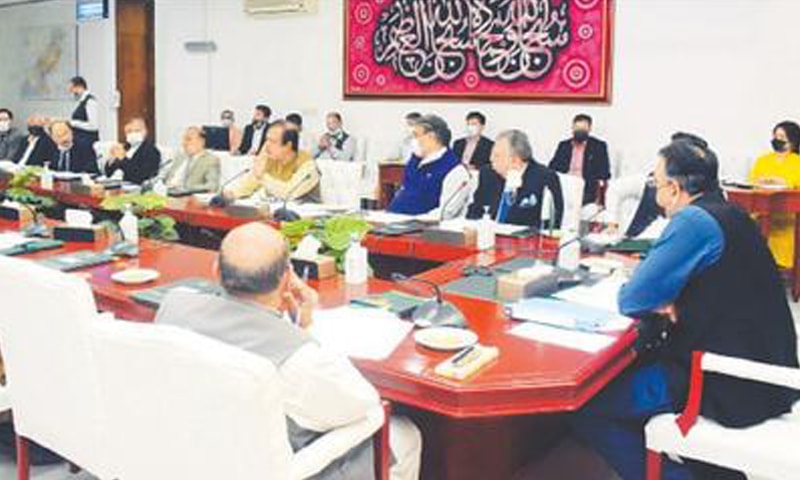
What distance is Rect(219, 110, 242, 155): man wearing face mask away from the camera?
9.54 m

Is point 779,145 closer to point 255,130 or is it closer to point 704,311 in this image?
point 704,311

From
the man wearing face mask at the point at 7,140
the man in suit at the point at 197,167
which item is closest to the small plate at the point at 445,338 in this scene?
the man in suit at the point at 197,167

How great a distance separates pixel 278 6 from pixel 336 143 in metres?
1.78

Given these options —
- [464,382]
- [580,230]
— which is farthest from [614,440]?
[580,230]

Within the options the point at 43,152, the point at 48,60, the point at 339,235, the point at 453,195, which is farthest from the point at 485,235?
the point at 48,60

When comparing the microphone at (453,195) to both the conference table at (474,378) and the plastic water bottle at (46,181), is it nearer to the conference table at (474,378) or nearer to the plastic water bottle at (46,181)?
the conference table at (474,378)

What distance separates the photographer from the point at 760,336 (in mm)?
2295

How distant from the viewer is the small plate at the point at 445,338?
2.17m

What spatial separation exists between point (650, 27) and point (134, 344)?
6.15 metres

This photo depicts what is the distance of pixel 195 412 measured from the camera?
1.68m

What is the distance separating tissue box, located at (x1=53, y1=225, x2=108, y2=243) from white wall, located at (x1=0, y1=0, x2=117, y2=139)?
7.79 metres

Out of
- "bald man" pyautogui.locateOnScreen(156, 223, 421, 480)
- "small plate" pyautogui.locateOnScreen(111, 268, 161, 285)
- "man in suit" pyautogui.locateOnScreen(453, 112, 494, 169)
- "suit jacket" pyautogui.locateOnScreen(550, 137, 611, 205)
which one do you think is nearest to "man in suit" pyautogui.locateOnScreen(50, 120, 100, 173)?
"man in suit" pyautogui.locateOnScreen(453, 112, 494, 169)

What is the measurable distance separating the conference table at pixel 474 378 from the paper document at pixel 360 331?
1.5 inches

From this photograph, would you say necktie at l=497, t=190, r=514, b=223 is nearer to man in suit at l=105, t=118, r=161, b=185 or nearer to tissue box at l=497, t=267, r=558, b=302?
tissue box at l=497, t=267, r=558, b=302
